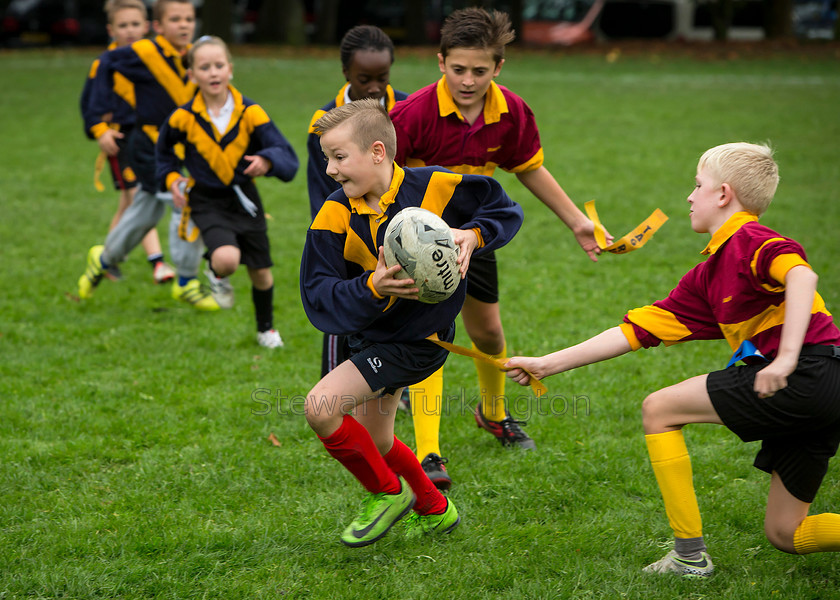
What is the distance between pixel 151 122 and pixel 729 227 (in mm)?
5237

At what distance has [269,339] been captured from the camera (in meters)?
6.16

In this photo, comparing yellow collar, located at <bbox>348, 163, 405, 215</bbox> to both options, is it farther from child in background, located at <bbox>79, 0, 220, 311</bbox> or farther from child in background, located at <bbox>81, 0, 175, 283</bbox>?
child in background, located at <bbox>81, 0, 175, 283</bbox>

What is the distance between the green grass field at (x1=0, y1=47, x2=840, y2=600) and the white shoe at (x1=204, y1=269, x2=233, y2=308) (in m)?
0.14

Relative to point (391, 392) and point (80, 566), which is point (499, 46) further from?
point (80, 566)

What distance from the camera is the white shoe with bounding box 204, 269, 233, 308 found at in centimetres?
682

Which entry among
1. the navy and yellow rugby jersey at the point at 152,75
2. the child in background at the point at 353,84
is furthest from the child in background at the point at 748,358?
the navy and yellow rugby jersey at the point at 152,75

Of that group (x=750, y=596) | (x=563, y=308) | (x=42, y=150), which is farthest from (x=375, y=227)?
(x=42, y=150)

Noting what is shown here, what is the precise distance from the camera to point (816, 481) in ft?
10.3

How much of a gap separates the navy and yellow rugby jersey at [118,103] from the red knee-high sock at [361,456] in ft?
15.7

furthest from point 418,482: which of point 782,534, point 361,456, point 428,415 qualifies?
point 782,534

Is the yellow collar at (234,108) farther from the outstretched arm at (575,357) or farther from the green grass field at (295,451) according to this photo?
the outstretched arm at (575,357)

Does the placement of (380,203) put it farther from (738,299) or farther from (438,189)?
(738,299)

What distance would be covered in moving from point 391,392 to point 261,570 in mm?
873

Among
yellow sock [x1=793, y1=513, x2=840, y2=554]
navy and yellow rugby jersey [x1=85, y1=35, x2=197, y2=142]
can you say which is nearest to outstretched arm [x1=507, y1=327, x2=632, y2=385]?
yellow sock [x1=793, y1=513, x2=840, y2=554]
